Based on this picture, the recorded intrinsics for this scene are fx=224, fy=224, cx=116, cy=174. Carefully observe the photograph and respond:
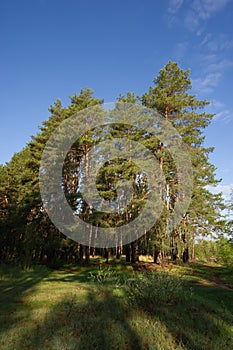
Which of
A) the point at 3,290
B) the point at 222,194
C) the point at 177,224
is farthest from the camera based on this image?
the point at 222,194

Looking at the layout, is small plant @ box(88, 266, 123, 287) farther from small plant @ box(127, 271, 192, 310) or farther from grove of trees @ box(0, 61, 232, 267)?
grove of trees @ box(0, 61, 232, 267)

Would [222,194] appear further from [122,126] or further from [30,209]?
[30,209]

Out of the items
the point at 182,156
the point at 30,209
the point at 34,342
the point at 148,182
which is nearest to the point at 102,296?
the point at 34,342

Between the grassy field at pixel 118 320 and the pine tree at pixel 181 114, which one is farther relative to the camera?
the pine tree at pixel 181 114

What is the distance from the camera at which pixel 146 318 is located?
4469 millimetres

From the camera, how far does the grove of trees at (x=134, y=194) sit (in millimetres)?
15469

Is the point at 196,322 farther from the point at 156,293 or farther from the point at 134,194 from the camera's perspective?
the point at 134,194

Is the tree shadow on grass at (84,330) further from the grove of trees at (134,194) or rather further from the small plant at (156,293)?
the grove of trees at (134,194)

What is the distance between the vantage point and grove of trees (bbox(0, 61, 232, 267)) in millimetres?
15469

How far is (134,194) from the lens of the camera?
56.7ft

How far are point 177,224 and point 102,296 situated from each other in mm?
10045

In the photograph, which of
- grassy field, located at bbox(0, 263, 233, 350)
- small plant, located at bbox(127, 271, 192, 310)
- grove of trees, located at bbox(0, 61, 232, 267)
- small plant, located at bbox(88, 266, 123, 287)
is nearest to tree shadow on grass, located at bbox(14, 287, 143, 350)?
grassy field, located at bbox(0, 263, 233, 350)

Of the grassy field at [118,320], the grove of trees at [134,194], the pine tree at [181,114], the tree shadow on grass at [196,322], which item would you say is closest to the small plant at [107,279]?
the grassy field at [118,320]

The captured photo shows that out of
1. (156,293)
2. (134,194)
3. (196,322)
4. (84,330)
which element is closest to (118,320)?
(84,330)
